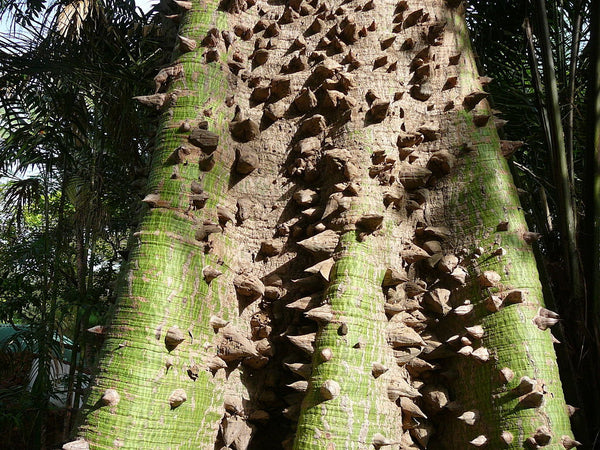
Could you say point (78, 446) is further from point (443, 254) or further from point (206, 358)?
point (443, 254)

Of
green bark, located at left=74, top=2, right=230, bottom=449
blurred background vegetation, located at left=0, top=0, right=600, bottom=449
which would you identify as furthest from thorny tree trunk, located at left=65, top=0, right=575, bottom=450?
blurred background vegetation, located at left=0, top=0, right=600, bottom=449

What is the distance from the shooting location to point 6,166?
15.7ft

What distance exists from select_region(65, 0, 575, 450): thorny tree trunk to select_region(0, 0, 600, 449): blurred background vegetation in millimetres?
394

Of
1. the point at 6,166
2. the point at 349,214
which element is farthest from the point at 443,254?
the point at 6,166

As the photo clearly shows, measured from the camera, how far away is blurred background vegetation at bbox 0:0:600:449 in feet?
6.62

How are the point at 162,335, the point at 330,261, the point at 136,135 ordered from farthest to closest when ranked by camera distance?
the point at 136,135 → the point at 330,261 → the point at 162,335

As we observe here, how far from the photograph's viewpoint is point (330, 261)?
1650 mm

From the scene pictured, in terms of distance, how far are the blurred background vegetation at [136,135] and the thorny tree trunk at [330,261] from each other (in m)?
0.39

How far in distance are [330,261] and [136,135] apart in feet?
11.0

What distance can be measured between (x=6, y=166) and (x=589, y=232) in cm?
496

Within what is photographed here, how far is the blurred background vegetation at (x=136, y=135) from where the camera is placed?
2018mm

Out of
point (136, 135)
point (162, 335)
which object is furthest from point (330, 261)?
point (136, 135)

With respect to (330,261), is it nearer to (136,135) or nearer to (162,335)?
(162,335)

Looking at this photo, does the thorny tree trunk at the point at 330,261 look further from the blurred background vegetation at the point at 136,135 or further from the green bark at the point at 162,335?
the blurred background vegetation at the point at 136,135
